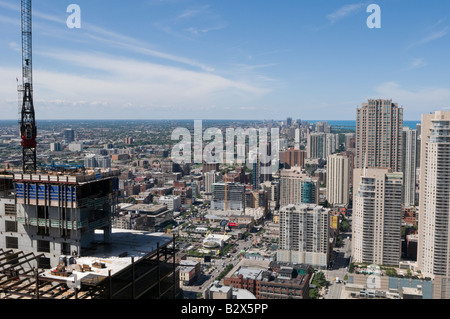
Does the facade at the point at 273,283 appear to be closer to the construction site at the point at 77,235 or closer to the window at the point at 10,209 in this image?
the construction site at the point at 77,235

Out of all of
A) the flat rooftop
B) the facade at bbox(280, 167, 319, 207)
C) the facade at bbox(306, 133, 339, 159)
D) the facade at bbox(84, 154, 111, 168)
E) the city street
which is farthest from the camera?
the facade at bbox(306, 133, 339, 159)

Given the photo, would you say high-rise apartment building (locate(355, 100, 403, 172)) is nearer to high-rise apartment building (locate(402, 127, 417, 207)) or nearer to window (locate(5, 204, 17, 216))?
high-rise apartment building (locate(402, 127, 417, 207))

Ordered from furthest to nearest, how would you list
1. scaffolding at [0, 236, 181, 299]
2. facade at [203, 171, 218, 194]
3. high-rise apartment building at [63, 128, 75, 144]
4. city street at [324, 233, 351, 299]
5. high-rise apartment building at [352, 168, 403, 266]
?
high-rise apartment building at [63, 128, 75, 144]
facade at [203, 171, 218, 194]
high-rise apartment building at [352, 168, 403, 266]
city street at [324, 233, 351, 299]
scaffolding at [0, 236, 181, 299]

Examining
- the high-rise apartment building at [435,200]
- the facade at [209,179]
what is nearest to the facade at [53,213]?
the high-rise apartment building at [435,200]

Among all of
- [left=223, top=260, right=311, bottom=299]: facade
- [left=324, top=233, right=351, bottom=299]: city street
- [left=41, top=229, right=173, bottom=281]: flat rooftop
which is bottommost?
[left=324, top=233, right=351, bottom=299]: city street

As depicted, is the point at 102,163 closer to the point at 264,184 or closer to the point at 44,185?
the point at 264,184

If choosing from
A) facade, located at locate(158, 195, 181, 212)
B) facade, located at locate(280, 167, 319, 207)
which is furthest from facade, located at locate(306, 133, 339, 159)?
facade, located at locate(158, 195, 181, 212)

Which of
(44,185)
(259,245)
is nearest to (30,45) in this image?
(44,185)

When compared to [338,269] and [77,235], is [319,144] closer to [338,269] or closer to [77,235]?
[338,269]
